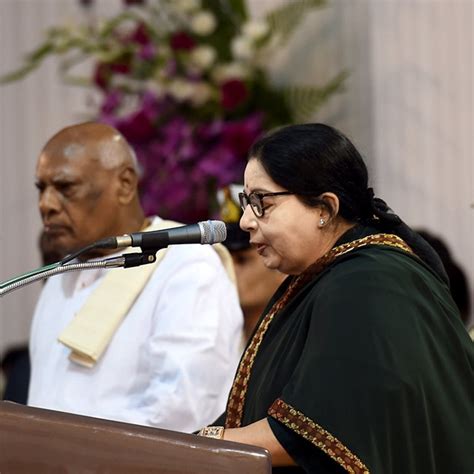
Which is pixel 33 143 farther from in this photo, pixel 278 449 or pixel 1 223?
pixel 278 449

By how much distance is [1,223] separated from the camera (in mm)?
8281

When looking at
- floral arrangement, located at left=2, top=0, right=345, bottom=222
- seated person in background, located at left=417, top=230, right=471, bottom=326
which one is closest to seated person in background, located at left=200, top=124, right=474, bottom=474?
seated person in background, located at left=417, top=230, right=471, bottom=326

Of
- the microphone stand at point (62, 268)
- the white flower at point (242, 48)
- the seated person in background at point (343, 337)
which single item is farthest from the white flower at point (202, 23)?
the microphone stand at point (62, 268)

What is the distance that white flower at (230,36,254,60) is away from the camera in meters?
6.32

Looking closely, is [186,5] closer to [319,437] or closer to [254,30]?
[254,30]

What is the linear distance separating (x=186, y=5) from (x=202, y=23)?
13 cm

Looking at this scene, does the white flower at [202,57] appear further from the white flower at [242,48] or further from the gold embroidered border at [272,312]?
the gold embroidered border at [272,312]

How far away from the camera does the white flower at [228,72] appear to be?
20.7ft

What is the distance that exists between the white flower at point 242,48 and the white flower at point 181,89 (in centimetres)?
29

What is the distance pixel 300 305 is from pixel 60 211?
59.3 inches

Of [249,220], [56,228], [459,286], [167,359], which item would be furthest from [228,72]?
[249,220]

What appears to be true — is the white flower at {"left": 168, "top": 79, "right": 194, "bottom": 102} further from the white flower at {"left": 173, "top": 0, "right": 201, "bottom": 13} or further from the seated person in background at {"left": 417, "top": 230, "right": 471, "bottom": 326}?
the seated person in background at {"left": 417, "top": 230, "right": 471, "bottom": 326}

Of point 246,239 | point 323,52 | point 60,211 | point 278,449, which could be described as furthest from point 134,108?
point 278,449

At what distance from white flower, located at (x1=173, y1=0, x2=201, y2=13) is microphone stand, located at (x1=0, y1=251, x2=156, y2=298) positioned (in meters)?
3.63
